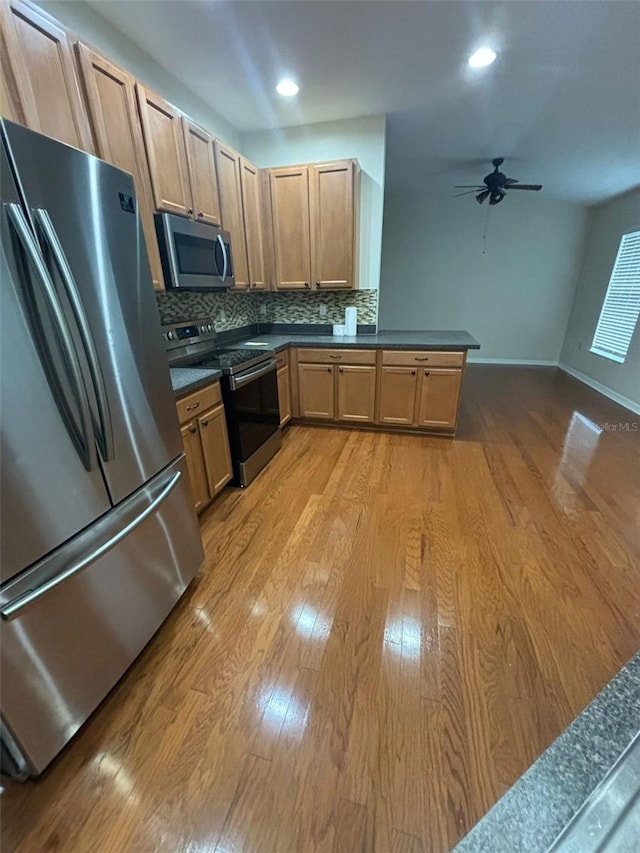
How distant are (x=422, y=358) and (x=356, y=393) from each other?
70 centimetres

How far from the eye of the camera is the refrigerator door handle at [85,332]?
100 centimetres

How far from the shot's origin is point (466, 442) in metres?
3.37

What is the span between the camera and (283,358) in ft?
11.0

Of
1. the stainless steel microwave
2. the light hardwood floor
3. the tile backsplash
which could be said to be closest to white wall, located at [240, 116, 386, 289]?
the tile backsplash

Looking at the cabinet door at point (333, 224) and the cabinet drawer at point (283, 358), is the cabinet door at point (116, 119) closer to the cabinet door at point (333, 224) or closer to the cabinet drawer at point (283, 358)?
the cabinet drawer at point (283, 358)

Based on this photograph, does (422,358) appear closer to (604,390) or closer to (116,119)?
(116,119)

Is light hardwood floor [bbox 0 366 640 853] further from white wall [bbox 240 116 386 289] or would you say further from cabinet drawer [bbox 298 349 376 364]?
white wall [bbox 240 116 386 289]

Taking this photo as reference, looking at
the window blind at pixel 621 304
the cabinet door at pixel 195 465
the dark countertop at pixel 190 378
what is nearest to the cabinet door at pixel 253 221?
the dark countertop at pixel 190 378

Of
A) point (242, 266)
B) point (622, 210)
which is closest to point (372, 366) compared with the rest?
point (242, 266)

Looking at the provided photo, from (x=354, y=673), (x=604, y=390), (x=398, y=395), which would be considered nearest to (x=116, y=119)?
(x=398, y=395)

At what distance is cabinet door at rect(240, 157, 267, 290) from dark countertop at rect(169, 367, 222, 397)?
4.42 ft

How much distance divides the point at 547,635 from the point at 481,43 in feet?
10.9

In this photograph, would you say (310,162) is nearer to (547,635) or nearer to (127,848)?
(547,635)

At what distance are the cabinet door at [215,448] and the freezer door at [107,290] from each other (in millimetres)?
650
